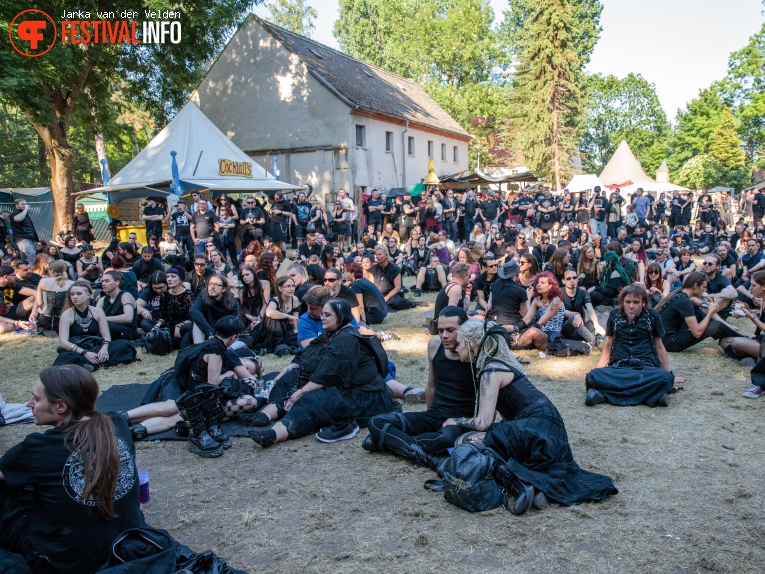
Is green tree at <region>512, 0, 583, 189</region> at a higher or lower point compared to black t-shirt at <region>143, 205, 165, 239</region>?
higher

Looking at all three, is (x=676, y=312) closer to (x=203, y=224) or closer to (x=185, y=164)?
(x=203, y=224)

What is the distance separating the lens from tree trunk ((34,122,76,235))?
741 inches

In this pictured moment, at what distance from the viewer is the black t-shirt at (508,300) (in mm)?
8055

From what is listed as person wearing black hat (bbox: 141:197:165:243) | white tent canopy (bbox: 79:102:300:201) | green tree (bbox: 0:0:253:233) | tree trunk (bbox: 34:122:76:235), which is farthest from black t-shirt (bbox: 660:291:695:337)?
tree trunk (bbox: 34:122:76:235)

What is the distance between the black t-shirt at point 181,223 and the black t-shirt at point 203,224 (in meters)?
0.50

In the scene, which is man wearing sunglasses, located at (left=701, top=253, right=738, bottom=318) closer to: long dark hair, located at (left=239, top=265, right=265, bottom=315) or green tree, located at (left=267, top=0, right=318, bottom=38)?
long dark hair, located at (left=239, top=265, right=265, bottom=315)

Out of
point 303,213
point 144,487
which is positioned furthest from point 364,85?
point 144,487

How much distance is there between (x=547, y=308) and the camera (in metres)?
7.68

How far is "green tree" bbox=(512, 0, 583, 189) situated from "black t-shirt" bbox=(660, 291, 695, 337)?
1339 inches

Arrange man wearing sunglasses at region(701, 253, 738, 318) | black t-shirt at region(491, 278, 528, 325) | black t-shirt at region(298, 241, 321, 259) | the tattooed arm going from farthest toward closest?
black t-shirt at region(298, 241, 321, 259) → man wearing sunglasses at region(701, 253, 738, 318) → black t-shirt at region(491, 278, 528, 325) → the tattooed arm

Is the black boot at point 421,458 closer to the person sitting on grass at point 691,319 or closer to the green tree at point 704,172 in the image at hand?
the person sitting on grass at point 691,319

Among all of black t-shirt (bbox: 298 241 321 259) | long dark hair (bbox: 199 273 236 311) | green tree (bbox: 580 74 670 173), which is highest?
green tree (bbox: 580 74 670 173)

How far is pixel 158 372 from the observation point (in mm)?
7398

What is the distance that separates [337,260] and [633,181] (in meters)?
36.9
